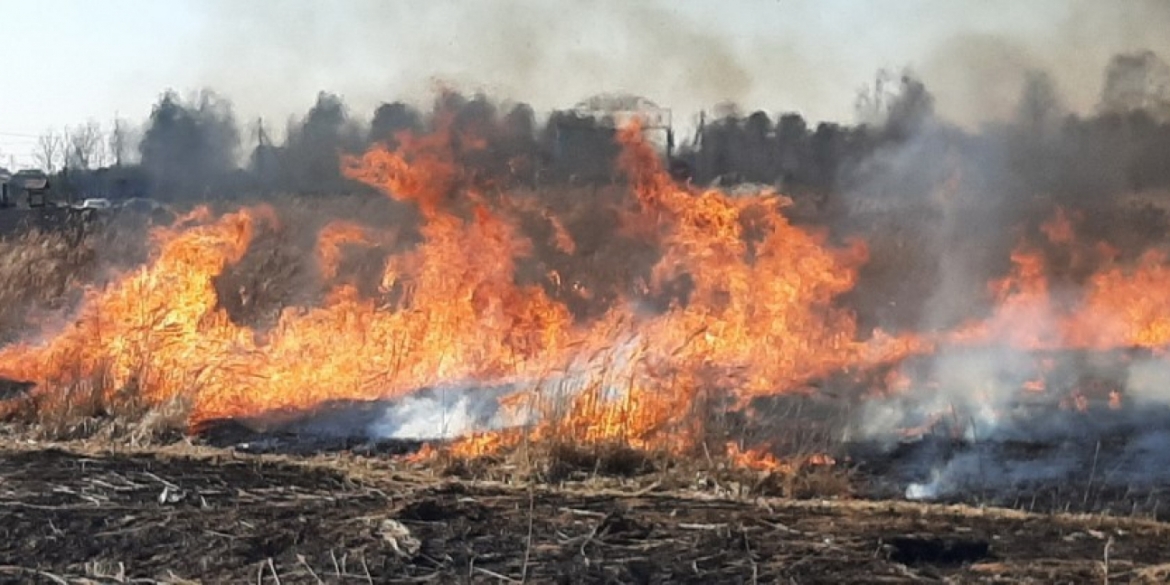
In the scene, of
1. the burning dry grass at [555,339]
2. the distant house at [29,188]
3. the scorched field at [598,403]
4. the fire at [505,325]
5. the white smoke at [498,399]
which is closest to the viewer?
the scorched field at [598,403]

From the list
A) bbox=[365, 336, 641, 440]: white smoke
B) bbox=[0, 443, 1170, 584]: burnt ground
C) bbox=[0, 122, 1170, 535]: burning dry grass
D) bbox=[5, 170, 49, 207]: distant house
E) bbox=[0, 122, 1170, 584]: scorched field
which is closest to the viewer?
bbox=[0, 443, 1170, 584]: burnt ground

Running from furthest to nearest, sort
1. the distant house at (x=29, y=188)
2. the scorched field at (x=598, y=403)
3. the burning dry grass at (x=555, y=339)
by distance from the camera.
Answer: the distant house at (x=29, y=188) → the burning dry grass at (x=555, y=339) → the scorched field at (x=598, y=403)

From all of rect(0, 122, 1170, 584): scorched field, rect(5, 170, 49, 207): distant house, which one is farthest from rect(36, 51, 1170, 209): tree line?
rect(5, 170, 49, 207): distant house

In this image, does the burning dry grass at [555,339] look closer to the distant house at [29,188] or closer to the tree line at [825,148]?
the tree line at [825,148]

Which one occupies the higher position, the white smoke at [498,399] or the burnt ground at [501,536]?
the white smoke at [498,399]

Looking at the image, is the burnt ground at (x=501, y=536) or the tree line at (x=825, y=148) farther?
the tree line at (x=825, y=148)

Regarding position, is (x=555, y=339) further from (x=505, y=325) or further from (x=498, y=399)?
(x=498, y=399)

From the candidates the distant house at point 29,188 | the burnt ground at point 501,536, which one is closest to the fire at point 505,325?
the burnt ground at point 501,536

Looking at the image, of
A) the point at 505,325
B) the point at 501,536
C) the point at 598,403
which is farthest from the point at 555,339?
the point at 501,536

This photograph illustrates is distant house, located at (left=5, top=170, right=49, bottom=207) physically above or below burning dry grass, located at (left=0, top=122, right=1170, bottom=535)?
above

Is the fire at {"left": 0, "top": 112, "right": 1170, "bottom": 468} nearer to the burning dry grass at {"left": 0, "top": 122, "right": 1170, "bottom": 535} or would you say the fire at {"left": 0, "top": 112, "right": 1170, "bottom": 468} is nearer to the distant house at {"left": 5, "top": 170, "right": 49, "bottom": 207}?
the burning dry grass at {"left": 0, "top": 122, "right": 1170, "bottom": 535}

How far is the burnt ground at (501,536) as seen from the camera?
17.4 ft

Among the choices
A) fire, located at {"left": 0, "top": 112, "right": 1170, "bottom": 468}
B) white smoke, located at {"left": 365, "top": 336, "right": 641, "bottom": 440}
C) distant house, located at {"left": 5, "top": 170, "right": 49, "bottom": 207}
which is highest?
distant house, located at {"left": 5, "top": 170, "right": 49, "bottom": 207}

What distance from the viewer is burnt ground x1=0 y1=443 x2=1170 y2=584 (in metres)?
5.29
